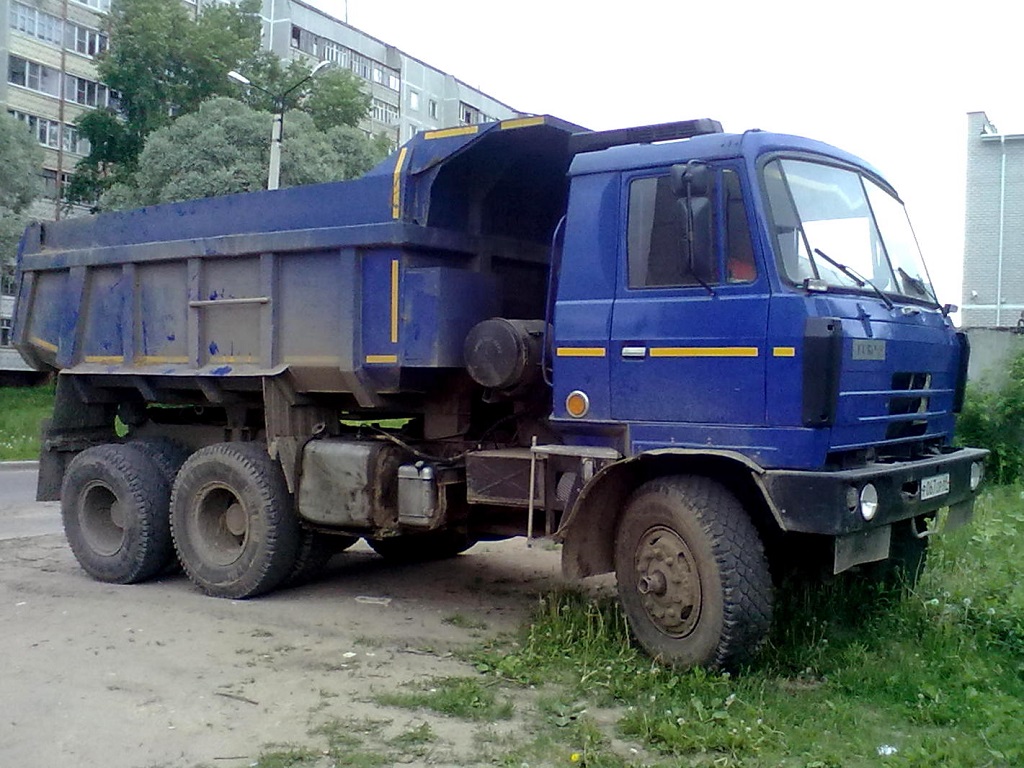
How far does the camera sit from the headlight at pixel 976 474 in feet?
21.5

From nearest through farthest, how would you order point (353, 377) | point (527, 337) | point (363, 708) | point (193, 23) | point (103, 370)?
point (363, 708) < point (527, 337) < point (353, 377) < point (103, 370) < point (193, 23)

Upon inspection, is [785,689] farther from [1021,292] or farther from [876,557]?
[1021,292]

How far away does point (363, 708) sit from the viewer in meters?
5.28

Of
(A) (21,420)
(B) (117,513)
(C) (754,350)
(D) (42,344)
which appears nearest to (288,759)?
(C) (754,350)

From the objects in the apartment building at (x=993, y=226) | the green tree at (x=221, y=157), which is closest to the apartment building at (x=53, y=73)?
the green tree at (x=221, y=157)

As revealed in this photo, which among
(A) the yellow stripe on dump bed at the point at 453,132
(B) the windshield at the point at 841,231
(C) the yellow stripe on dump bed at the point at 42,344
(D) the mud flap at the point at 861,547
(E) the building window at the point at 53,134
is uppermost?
(E) the building window at the point at 53,134

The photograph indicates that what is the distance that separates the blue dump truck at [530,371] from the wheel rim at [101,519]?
0.07ft

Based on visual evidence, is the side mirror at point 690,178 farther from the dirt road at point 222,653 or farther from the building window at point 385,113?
the building window at point 385,113

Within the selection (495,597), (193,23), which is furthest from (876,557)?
(193,23)

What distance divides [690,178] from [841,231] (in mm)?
958

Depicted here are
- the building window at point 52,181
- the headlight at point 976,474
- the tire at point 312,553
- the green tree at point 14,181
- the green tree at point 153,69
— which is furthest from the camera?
the building window at point 52,181

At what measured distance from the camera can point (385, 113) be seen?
57.8 metres

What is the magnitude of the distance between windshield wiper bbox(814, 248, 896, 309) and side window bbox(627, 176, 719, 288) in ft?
1.87

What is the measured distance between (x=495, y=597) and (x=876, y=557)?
300 cm
